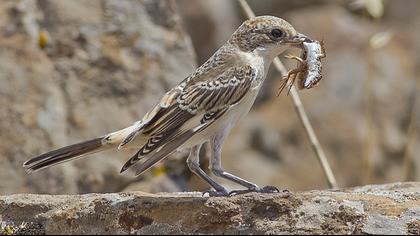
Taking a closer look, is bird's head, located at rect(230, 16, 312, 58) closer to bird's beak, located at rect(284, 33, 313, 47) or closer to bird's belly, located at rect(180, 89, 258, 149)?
bird's beak, located at rect(284, 33, 313, 47)

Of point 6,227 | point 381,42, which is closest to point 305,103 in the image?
point 381,42

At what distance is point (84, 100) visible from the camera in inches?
362

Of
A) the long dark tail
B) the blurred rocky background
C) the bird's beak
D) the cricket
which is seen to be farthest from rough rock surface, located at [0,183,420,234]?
the blurred rocky background

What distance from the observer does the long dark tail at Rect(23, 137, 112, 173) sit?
6.55m

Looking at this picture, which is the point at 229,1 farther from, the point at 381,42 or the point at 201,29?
the point at 381,42

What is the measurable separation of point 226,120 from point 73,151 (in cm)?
102

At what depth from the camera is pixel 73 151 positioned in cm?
655

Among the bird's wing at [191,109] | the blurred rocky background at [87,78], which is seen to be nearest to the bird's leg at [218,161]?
the bird's wing at [191,109]

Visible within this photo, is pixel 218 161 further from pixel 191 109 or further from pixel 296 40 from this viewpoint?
pixel 296 40

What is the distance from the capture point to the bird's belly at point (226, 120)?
6.39m

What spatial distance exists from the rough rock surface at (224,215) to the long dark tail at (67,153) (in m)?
0.52

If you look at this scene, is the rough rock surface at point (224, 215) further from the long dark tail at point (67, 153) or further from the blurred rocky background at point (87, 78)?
the blurred rocky background at point (87, 78)

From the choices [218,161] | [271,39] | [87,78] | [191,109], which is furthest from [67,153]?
[87,78]

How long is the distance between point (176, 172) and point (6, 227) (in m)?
3.39
